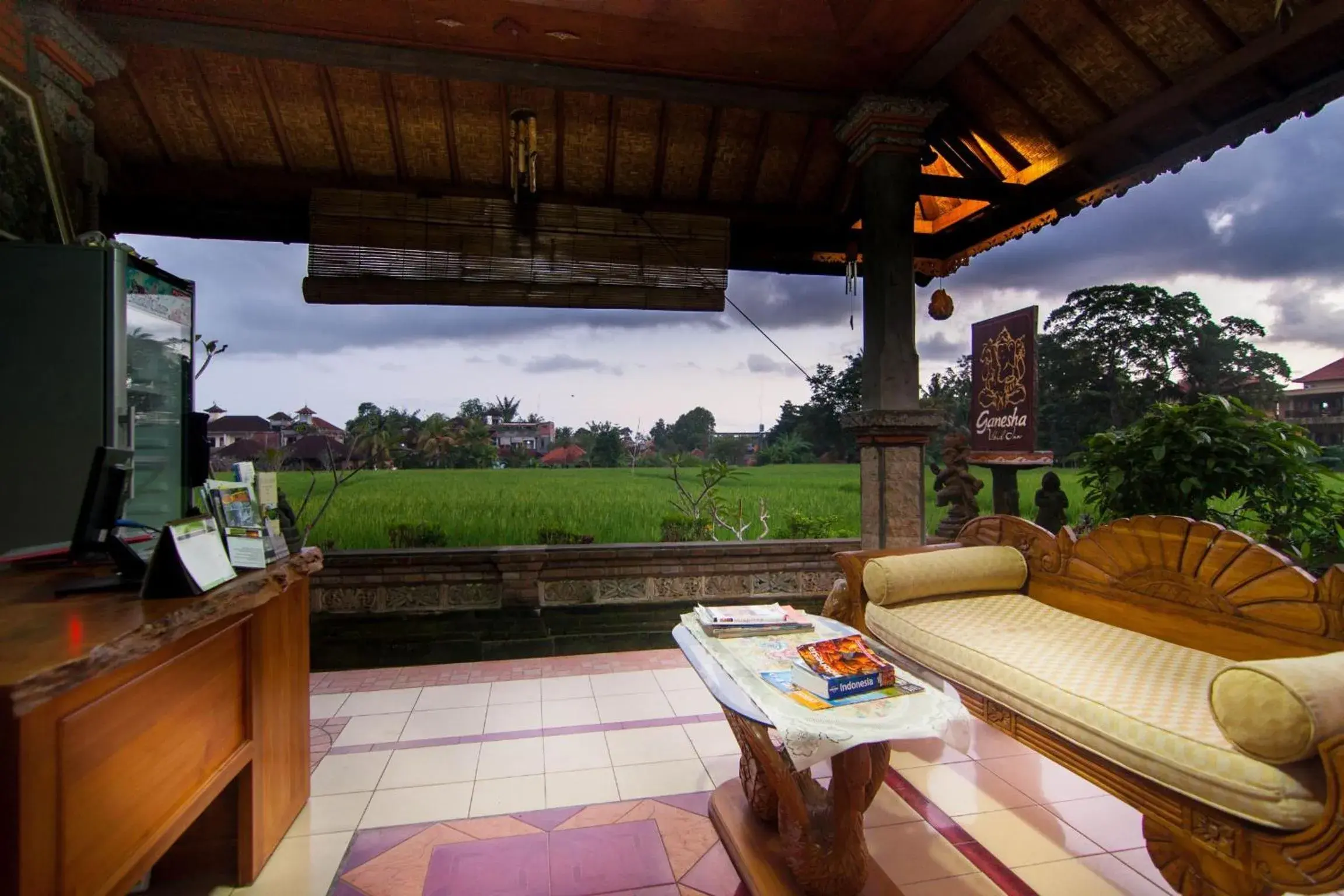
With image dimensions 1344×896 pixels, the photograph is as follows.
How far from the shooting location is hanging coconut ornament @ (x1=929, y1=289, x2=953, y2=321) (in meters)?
4.24

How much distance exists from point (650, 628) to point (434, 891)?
7.49 feet

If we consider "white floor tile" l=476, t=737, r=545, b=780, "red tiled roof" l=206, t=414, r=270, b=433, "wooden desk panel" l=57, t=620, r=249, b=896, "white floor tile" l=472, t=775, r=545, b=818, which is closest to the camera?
"wooden desk panel" l=57, t=620, r=249, b=896

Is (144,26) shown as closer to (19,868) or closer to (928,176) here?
(19,868)

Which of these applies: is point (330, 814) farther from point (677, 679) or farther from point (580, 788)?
point (677, 679)

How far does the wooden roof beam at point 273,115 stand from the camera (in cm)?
327

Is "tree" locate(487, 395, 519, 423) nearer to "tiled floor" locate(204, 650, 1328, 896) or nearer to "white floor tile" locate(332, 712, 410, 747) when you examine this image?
"tiled floor" locate(204, 650, 1328, 896)

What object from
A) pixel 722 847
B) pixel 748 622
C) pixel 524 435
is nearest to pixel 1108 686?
pixel 748 622

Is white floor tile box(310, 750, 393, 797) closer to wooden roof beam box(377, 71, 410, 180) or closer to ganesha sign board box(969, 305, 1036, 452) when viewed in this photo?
wooden roof beam box(377, 71, 410, 180)

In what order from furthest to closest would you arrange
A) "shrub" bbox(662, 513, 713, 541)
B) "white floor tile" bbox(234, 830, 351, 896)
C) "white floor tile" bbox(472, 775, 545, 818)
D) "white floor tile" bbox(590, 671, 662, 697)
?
"shrub" bbox(662, 513, 713, 541) < "white floor tile" bbox(590, 671, 662, 697) < "white floor tile" bbox(472, 775, 545, 818) < "white floor tile" bbox(234, 830, 351, 896)

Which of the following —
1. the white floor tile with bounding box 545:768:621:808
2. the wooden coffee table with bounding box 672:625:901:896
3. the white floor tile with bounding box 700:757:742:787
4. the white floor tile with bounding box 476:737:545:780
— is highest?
the wooden coffee table with bounding box 672:625:901:896

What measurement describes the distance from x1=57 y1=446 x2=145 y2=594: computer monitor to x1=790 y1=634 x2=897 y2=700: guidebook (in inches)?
65.6

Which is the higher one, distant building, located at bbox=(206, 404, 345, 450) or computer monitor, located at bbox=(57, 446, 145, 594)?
distant building, located at bbox=(206, 404, 345, 450)

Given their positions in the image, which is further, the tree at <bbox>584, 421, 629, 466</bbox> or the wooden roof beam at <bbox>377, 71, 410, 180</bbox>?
the tree at <bbox>584, 421, 629, 466</bbox>

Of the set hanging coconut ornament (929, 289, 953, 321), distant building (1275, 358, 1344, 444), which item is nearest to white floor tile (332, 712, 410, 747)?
hanging coconut ornament (929, 289, 953, 321)
